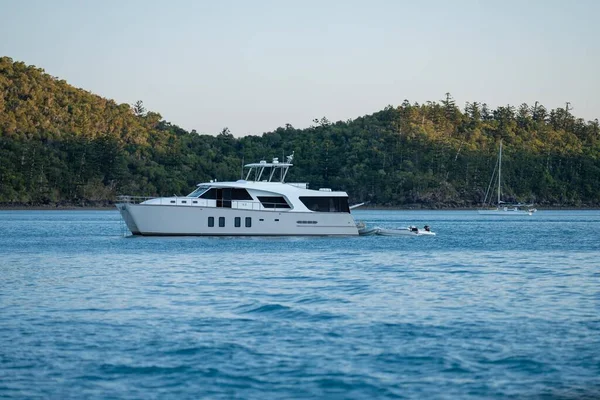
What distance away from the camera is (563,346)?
19172 millimetres

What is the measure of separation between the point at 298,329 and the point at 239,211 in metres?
31.5

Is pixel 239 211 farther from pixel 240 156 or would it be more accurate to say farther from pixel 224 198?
pixel 240 156

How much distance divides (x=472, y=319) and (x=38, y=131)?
455ft

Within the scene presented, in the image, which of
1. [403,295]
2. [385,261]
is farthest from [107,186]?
[403,295]

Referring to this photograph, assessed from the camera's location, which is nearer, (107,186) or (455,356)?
(455,356)

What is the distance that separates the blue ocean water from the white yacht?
10968 mm

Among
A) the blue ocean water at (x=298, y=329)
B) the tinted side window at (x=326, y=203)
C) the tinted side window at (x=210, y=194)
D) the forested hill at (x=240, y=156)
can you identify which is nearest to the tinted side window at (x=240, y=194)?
the tinted side window at (x=210, y=194)

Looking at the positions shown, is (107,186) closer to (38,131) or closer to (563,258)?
(38,131)

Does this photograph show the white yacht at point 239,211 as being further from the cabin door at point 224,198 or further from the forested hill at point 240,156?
the forested hill at point 240,156

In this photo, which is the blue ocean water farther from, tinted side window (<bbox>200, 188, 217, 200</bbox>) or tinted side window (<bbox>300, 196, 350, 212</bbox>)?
tinted side window (<bbox>300, 196, 350, 212</bbox>)

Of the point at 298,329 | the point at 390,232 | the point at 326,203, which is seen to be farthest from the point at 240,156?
the point at 298,329

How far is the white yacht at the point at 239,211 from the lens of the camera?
5184 cm

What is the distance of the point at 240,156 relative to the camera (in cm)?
17438

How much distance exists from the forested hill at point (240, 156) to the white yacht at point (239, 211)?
9638 centimetres
